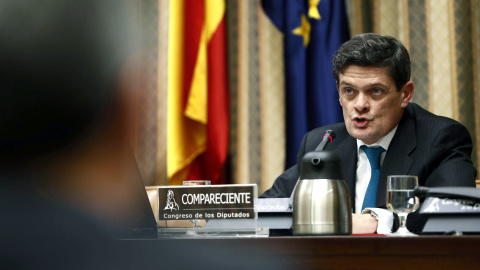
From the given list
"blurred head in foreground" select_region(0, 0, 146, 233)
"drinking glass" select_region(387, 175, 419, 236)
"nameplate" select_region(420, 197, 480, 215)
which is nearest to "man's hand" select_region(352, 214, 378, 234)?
"drinking glass" select_region(387, 175, 419, 236)

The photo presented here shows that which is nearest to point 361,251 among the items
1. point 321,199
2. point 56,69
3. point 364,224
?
point 321,199

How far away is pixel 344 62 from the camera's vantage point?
2.29 metres

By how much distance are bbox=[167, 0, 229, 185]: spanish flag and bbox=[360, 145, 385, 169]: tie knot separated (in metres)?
1.46

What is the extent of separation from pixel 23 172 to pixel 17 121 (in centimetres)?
4

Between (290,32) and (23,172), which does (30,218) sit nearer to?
(23,172)

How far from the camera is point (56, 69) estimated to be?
0.39 meters

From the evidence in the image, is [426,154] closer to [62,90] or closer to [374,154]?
[374,154]

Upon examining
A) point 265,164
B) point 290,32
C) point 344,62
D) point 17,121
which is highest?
point 290,32

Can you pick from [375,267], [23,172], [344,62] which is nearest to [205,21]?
[344,62]

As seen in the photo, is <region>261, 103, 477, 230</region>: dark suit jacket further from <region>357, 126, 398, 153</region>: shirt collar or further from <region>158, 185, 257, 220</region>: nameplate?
<region>158, 185, 257, 220</region>: nameplate

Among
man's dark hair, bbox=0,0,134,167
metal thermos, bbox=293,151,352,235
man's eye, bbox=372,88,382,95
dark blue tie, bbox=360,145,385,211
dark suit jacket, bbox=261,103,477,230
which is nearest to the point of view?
man's dark hair, bbox=0,0,134,167

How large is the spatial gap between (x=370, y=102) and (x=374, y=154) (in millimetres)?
208

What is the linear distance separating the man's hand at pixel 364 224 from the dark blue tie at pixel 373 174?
543mm

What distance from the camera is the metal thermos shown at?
1152 millimetres
